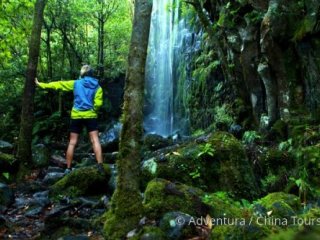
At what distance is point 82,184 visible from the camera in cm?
702

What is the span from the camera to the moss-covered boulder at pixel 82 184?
6.94 metres

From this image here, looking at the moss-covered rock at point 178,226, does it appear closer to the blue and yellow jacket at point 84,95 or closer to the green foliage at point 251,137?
the blue and yellow jacket at point 84,95

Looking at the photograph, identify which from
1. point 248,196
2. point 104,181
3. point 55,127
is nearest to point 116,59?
point 55,127

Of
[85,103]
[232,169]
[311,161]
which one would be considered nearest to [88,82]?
[85,103]

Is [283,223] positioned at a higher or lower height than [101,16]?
lower

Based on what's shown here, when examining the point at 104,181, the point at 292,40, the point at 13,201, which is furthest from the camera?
the point at 292,40

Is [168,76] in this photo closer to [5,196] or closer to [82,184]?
[82,184]

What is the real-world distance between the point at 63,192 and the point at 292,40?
586 centimetres

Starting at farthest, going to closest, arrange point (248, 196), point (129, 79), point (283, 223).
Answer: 1. point (248, 196)
2. point (129, 79)
3. point (283, 223)

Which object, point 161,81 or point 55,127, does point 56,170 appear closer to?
point 55,127

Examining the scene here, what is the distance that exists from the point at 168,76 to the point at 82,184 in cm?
1290

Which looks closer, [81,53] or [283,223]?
[283,223]

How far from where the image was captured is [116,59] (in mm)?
19969

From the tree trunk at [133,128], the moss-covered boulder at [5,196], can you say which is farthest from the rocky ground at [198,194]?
the tree trunk at [133,128]
